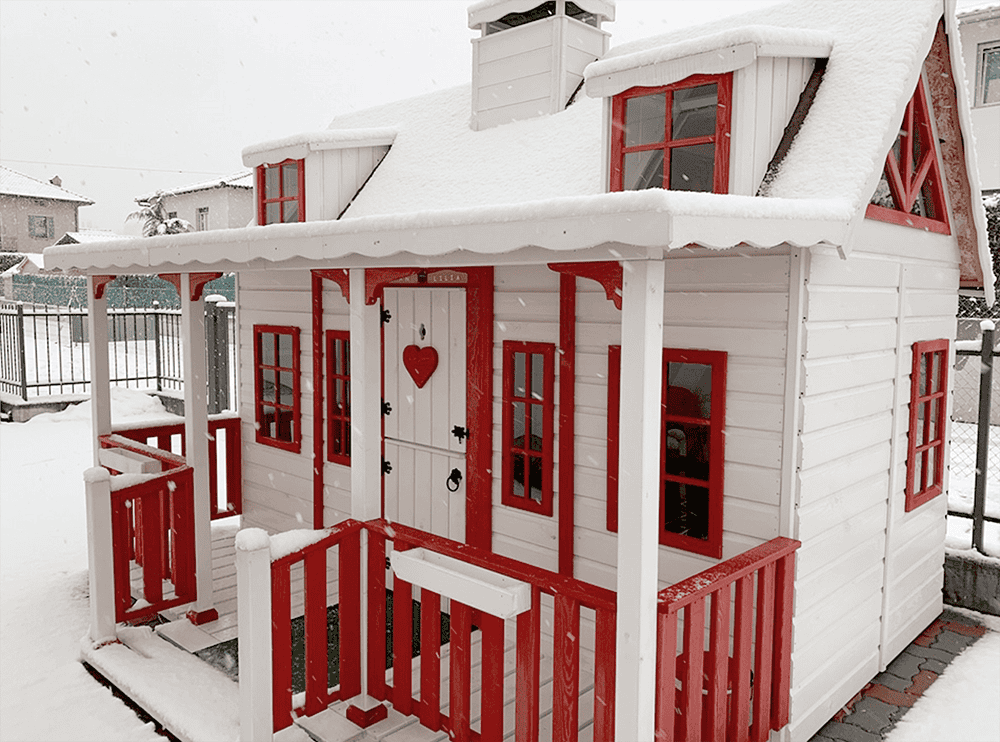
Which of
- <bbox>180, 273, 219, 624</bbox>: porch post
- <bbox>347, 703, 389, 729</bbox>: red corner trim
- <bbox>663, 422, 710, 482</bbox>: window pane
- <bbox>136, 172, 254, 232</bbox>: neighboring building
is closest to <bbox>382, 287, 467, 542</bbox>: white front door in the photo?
<bbox>180, 273, 219, 624</bbox>: porch post

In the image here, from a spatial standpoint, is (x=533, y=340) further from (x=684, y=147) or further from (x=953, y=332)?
(x=953, y=332)

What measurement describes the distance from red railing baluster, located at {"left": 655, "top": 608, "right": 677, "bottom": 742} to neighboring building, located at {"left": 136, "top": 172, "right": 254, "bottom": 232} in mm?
37308

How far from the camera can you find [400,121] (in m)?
8.15

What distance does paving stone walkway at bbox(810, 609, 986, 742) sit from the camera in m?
4.61

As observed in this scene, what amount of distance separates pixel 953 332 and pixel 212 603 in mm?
6271

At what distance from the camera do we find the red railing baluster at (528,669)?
3736 mm

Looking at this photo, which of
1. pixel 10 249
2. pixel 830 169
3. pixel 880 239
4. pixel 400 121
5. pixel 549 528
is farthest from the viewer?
pixel 10 249

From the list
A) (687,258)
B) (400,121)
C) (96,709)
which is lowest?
(96,709)

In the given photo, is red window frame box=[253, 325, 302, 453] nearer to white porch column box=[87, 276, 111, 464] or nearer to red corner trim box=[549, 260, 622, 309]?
white porch column box=[87, 276, 111, 464]

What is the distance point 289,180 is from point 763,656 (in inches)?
232

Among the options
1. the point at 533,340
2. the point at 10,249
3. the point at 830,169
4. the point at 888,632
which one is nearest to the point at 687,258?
the point at 830,169

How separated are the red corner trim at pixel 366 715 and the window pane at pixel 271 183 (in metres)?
4.97

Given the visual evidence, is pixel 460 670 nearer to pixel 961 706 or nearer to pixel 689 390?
pixel 689 390

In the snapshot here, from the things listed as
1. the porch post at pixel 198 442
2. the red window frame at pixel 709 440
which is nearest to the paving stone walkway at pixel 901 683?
the red window frame at pixel 709 440
